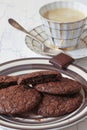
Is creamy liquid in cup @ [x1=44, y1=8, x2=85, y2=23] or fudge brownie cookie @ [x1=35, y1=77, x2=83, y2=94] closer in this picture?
fudge brownie cookie @ [x1=35, y1=77, x2=83, y2=94]

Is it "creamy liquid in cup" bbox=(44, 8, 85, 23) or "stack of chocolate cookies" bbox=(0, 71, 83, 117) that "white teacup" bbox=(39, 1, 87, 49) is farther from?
"stack of chocolate cookies" bbox=(0, 71, 83, 117)

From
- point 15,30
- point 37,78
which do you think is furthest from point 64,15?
point 37,78

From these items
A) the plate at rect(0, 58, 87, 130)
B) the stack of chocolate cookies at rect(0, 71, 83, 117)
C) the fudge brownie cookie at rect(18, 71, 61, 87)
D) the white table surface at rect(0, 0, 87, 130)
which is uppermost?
the fudge brownie cookie at rect(18, 71, 61, 87)

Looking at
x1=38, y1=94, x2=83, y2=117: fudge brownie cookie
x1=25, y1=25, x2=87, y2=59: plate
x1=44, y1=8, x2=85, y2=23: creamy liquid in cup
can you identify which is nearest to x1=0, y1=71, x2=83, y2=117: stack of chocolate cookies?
x1=38, y1=94, x2=83, y2=117: fudge brownie cookie

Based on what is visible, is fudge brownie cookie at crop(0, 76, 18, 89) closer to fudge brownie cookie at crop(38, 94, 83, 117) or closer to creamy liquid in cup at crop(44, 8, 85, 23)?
fudge brownie cookie at crop(38, 94, 83, 117)

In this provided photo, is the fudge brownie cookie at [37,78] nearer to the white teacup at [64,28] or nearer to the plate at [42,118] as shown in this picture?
the plate at [42,118]

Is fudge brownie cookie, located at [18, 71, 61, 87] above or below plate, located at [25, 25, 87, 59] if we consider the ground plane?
above
